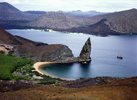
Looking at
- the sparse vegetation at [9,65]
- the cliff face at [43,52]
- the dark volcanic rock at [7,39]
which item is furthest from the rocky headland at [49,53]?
the sparse vegetation at [9,65]

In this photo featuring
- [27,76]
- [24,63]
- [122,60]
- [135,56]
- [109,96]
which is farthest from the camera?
[135,56]

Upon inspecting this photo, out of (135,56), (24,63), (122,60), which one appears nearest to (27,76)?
(24,63)

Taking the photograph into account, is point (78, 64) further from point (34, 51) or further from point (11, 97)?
point (11, 97)

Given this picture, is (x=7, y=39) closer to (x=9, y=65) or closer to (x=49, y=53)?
(x=49, y=53)

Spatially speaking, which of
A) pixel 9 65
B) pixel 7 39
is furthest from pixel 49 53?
pixel 9 65

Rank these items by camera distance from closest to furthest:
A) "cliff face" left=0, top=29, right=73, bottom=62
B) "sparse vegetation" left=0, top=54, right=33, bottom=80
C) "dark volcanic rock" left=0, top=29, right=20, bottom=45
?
1. "sparse vegetation" left=0, top=54, right=33, bottom=80
2. "cliff face" left=0, top=29, right=73, bottom=62
3. "dark volcanic rock" left=0, top=29, right=20, bottom=45

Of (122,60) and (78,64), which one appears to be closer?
(78,64)

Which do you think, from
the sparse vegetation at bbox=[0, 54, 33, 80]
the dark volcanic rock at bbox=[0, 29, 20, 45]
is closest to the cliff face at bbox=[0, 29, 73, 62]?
the dark volcanic rock at bbox=[0, 29, 20, 45]

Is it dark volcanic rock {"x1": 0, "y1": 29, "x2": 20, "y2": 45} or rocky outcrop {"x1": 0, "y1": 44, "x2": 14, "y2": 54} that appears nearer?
rocky outcrop {"x1": 0, "y1": 44, "x2": 14, "y2": 54}

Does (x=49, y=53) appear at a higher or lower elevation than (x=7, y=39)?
lower

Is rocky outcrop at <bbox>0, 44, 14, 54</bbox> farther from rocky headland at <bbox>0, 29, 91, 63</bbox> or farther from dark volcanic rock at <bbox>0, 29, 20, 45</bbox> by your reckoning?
dark volcanic rock at <bbox>0, 29, 20, 45</bbox>

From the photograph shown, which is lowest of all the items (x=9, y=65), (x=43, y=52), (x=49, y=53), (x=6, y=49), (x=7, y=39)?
(x=9, y=65)
